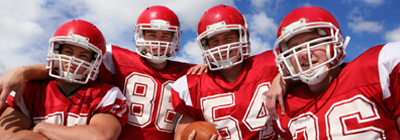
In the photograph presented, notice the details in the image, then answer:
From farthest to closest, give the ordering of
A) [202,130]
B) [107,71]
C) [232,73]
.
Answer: [107,71]
[232,73]
[202,130]

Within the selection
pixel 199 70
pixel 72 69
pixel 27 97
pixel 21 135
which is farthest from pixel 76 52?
pixel 199 70

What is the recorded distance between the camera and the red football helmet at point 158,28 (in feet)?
9.72

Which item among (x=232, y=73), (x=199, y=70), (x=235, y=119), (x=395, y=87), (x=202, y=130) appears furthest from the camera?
(x=199, y=70)

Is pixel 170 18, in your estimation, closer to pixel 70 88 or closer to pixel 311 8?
pixel 70 88

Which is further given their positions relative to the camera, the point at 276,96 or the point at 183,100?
the point at 183,100

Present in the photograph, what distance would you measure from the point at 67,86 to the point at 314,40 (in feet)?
7.85

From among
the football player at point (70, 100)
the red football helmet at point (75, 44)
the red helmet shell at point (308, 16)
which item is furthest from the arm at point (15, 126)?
the red helmet shell at point (308, 16)

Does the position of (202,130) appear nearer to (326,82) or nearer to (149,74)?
(149,74)

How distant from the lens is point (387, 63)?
1.79 m

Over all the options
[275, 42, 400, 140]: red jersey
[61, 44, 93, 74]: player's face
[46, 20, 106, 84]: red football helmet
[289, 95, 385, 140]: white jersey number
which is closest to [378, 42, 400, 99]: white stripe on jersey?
[275, 42, 400, 140]: red jersey

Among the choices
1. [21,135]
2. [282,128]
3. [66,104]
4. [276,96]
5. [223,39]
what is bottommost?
[21,135]

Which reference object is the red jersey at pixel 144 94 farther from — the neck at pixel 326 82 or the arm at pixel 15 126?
the neck at pixel 326 82

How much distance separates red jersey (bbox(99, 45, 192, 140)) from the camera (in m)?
2.85

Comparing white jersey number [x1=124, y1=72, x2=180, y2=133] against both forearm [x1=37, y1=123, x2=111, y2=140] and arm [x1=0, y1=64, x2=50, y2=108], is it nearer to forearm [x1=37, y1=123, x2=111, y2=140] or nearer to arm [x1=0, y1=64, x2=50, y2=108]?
forearm [x1=37, y1=123, x2=111, y2=140]
